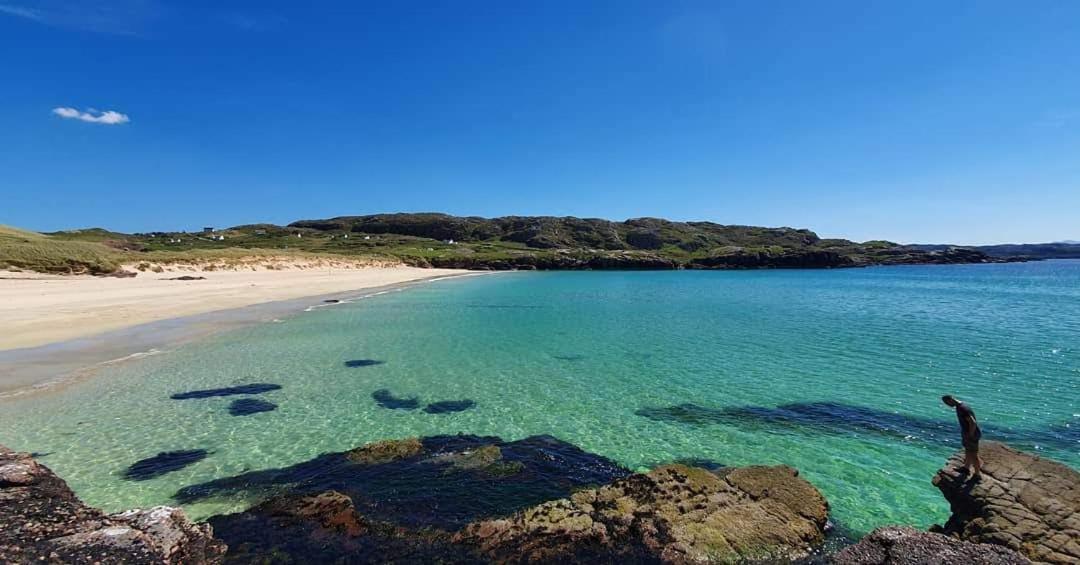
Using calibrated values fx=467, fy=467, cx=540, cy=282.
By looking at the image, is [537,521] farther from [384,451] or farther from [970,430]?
[970,430]

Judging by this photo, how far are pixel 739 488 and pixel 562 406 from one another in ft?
26.7

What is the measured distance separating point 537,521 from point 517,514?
1.99ft

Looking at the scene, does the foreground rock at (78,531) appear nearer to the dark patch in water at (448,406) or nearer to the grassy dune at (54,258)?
the dark patch in water at (448,406)

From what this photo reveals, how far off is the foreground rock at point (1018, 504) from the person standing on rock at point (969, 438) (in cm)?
13

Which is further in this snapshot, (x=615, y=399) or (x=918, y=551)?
(x=615, y=399)

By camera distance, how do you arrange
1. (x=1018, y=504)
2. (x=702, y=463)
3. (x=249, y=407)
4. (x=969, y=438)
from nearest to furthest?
(x=1018, y=504) → (x=969, y=438) → (x=702, y=463) → (x=249, y=407)

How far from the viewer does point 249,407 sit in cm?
1667

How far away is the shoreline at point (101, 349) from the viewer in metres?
18.4

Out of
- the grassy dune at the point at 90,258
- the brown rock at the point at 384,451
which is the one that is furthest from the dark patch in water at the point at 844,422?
the grassy dune at the point at 90,258

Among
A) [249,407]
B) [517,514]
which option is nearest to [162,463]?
[249,407]

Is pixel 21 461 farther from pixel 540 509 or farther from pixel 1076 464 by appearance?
pixel 1076 464

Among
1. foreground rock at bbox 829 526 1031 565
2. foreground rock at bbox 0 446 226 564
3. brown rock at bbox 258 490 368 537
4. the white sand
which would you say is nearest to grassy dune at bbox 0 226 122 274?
the white sand

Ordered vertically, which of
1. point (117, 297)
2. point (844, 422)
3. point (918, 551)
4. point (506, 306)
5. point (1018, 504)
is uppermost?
point (117, 297)

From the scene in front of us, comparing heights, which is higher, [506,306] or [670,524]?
[506,306]
